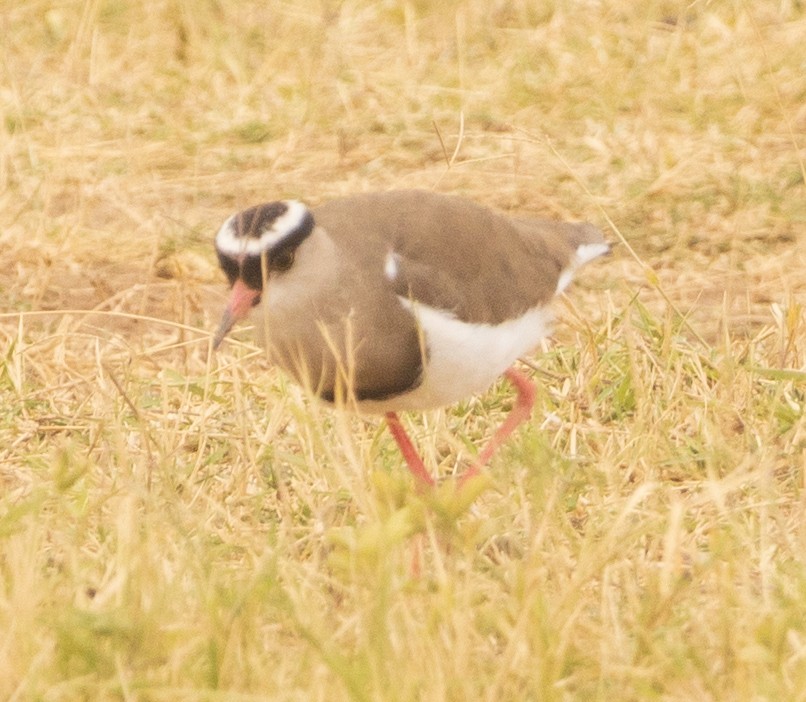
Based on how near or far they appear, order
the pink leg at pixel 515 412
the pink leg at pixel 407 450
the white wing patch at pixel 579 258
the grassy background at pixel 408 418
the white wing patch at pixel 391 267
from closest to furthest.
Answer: the grassy background at pixel 408 418 → the white wing patch at pixel 391 267 → the pink leg at pixel 407 450 → the pink leg at pixel 515 412 → the white wing patch at pixel 579 258

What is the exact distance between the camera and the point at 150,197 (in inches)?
255

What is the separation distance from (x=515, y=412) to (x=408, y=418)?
0.42 meters

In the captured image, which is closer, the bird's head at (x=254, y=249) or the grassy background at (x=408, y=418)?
the grassy background at (x=408, y=418)

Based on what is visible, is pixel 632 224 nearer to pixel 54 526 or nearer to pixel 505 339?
pixel 505 339

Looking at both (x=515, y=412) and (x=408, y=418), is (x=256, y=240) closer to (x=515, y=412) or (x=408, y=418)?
→ (x=515, y=412)

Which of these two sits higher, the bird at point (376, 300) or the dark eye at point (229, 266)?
the dark eye at point (229, 266)

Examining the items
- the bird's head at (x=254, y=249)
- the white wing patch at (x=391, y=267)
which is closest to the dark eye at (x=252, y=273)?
the bird's head at (x=254, y=249)

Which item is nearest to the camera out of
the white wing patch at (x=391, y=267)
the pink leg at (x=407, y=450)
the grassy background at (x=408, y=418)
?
the grassy background at (x=408, y=418)

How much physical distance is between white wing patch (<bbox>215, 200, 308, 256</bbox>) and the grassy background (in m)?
0.37

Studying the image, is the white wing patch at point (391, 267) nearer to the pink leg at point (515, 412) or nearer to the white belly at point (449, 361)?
the white belly at point (449, 361)

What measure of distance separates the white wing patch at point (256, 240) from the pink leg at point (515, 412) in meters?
0.83

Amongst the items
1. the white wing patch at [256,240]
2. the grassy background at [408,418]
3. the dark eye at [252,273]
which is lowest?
the grassy background at [408,418]

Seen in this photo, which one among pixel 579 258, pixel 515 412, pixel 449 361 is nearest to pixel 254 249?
pixel 449 361

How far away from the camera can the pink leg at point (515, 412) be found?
415cm
